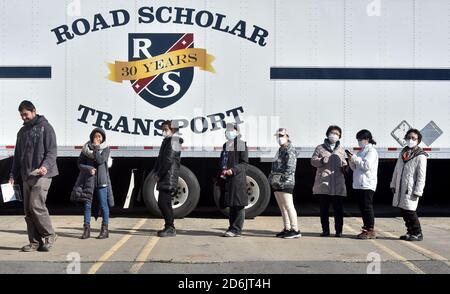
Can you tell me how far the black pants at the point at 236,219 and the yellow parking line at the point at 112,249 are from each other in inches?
59.6

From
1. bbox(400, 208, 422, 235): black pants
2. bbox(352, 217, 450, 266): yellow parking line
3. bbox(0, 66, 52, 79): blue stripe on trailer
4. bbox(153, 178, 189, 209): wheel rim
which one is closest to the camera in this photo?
bbox(352, 217, 450, 266): yellow parking line

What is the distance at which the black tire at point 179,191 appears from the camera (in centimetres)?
1066

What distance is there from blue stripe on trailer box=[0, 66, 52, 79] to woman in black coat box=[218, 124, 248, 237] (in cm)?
351

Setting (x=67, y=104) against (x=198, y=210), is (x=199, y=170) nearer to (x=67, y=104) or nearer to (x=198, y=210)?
(x=198, y=210)

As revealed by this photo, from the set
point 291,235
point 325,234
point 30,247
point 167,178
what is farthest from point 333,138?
point 30,247

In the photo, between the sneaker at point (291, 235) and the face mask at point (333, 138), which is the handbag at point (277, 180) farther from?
the face mask at point (333, 138)

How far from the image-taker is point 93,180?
350 inches

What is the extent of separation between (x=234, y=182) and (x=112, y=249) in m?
2.04

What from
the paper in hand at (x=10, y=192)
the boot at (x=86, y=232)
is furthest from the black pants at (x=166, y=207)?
the paper in hand at (x=10, y=192)

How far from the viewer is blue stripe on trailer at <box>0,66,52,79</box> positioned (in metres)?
10.6

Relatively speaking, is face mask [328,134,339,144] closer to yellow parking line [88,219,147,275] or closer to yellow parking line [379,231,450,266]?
yellow parking line [379,231,450,266]

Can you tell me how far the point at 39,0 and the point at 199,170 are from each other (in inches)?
160

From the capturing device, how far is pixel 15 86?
10609 mm

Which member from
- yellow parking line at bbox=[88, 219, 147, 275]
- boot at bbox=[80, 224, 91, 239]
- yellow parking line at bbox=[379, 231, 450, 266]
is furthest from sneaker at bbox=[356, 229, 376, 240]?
boot at bbox=[80, 224, 91, 239]
